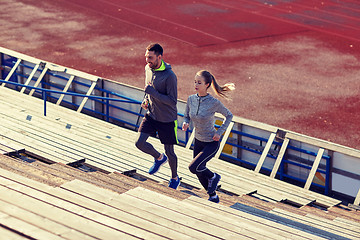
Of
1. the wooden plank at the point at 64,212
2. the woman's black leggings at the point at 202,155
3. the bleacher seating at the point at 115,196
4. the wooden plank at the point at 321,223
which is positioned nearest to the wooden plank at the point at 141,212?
the bleacher seating at the point at 115,196

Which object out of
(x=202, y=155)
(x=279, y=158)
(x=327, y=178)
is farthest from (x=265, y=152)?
(x=202, y=155)

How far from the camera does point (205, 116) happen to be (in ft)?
26.7

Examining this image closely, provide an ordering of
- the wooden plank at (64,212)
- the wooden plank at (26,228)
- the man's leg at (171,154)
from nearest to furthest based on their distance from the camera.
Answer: the wooden plank at (26,228)
the wooden plank at (64,212)
the man's leg at (171,154)

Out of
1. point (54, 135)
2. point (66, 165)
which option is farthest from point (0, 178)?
point (54, 135)

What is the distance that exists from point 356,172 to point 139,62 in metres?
10.6

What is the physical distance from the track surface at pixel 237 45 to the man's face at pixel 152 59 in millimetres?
7673

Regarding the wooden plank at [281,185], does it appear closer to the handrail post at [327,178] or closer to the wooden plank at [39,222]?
the handrail post at [327,178]

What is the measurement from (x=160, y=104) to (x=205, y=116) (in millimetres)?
851

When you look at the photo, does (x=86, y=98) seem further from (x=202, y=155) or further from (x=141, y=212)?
(x=141, y=212)

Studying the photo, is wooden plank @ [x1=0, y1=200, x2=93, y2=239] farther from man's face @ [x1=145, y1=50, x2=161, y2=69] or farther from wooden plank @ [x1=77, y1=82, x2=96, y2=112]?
wooden plank @ [x1=77, y1=82, x2=96, y2=112]

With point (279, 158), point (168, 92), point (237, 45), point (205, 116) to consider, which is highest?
point (237, 45)

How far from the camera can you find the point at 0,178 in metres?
6.18

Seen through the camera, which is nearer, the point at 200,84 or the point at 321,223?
the point at 200,84

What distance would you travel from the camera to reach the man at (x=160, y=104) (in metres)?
8.35
